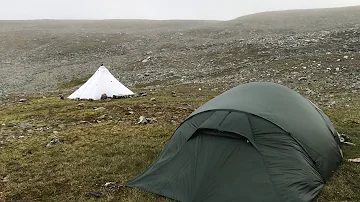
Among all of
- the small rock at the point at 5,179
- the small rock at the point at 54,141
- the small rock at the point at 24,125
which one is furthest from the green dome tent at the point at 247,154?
the small rock at the point at 24,125

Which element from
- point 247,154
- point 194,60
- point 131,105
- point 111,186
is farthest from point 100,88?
point 247,154

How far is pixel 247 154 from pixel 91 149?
7.09 metres

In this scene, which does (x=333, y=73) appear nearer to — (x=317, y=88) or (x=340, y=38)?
(x=317, y=88)

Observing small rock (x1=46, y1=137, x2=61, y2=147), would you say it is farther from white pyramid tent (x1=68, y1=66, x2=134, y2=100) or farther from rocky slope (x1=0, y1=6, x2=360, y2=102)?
rocky slope (x1=0, y1=6, x2=360, y2=102)

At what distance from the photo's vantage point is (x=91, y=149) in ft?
45.9

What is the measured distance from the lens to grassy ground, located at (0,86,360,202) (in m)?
10.2

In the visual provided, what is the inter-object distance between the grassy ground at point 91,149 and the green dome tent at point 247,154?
652 millimetres

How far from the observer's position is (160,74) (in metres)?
36.6

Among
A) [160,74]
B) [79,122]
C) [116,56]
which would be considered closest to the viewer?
[79,122]

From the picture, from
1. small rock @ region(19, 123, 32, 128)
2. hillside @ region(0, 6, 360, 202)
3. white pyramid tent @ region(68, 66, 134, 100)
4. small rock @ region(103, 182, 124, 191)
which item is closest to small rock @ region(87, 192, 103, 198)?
hillside @ region(0, 6, 360, 202)

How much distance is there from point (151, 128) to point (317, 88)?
1276cm

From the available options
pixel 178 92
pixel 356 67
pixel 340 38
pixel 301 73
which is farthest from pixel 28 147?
pixel 340 38

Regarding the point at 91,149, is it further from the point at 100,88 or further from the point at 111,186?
the point at 100,88

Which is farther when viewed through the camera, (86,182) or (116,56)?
(116,56)
